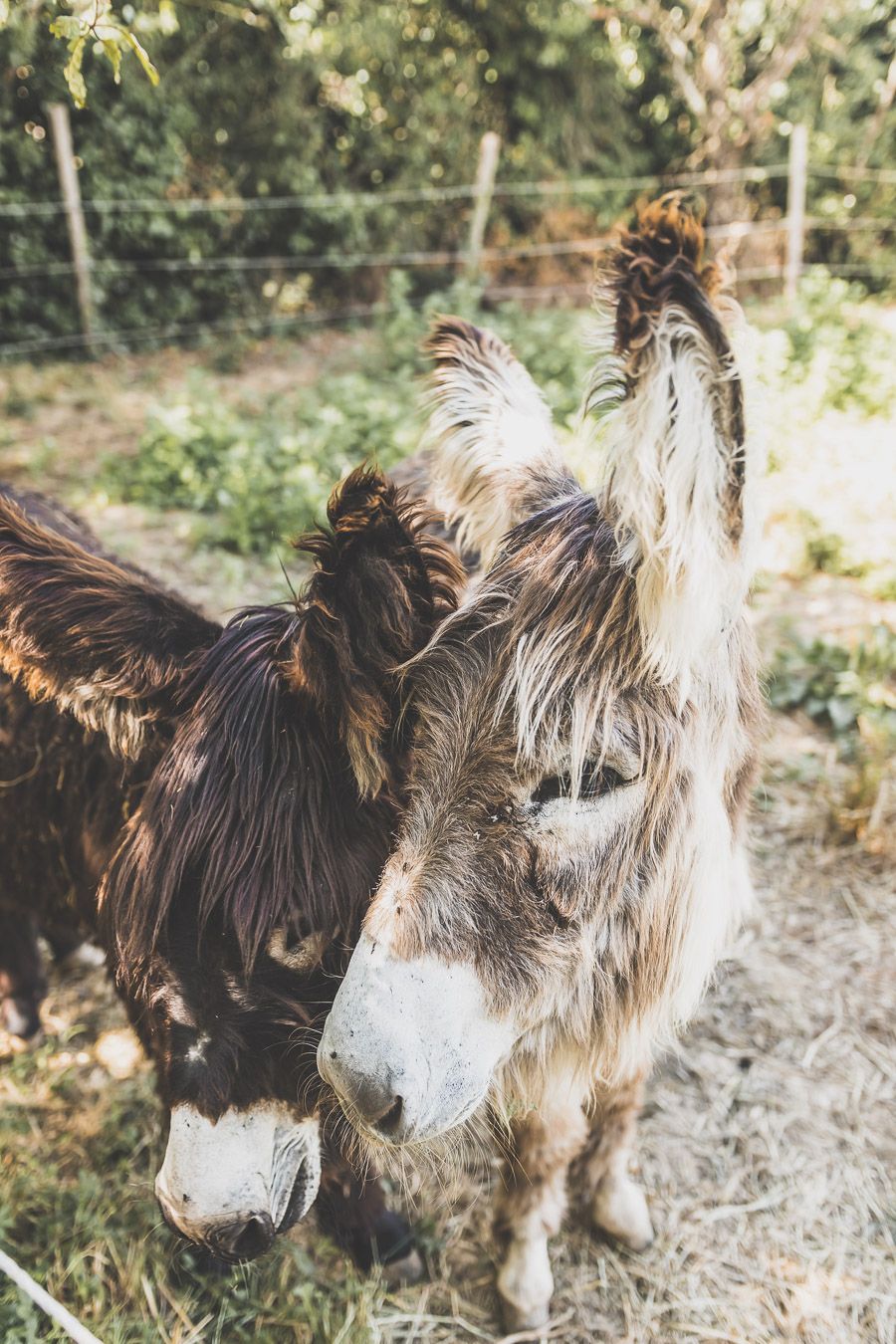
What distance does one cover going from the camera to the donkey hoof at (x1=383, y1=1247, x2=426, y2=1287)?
7.91ft

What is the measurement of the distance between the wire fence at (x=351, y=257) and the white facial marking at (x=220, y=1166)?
7.96 metres

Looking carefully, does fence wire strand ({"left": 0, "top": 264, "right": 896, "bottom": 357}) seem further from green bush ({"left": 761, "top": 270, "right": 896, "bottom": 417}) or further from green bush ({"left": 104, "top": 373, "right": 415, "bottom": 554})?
green bush ({"left": 104, "top": 373, "right": 415, "bottom": 554})

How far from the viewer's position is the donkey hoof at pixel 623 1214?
2467 millimetres

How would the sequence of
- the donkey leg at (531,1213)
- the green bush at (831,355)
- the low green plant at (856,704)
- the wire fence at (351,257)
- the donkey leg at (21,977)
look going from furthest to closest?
the wire fence at (351,257), the green bush at (831,355), the low green plant at (856,704), the donkey leg at (21,977), the donkey leg at (531,1213)

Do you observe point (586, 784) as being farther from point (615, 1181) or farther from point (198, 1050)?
point (615, 1181)

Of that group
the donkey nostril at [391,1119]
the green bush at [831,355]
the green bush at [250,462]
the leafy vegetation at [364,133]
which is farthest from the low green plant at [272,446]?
the donkey nostril at [391,1119]

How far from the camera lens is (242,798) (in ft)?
5.62

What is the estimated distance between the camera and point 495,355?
7.75ft

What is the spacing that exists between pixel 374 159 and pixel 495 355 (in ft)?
33.7

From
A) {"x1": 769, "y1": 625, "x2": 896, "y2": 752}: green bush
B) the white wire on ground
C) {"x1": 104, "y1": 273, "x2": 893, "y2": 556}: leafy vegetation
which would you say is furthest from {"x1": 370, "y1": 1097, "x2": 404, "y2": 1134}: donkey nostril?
{"x1": 104, "y1": 273, "x2": 893, "y2": 556}: leafy vegetation

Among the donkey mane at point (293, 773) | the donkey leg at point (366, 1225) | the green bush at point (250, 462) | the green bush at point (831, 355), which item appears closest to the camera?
the donkey mane at point (293, 773)

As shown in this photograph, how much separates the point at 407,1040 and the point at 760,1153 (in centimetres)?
186

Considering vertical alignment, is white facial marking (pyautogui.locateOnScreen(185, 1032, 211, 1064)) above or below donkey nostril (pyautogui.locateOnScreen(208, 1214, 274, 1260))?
above

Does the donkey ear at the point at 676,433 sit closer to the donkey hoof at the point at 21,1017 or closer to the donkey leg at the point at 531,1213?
the donkey leg at the point at 531,1213
